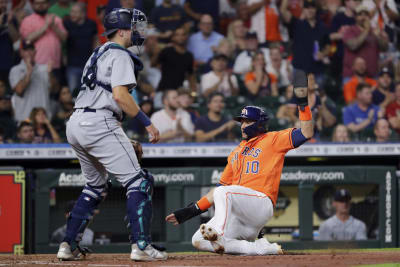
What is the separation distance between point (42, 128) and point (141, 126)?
1.38 m

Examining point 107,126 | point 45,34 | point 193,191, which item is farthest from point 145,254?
point 45,34

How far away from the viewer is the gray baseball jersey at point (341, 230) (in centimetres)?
1062

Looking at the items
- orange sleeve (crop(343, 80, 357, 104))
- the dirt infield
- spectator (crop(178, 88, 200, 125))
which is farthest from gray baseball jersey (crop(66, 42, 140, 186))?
orange sleeve (crop(343, 80, 357, 104))

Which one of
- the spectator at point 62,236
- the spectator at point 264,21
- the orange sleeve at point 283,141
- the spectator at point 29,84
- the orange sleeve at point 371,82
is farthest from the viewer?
the spectator at point 264,21

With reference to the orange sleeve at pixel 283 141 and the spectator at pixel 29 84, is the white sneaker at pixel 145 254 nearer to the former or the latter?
the orange sleeve at pixel 283 141

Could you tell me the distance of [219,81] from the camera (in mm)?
11961

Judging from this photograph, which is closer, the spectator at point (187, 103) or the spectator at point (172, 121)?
the spectator at point (172, 121)

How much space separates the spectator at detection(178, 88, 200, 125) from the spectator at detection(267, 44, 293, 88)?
147cm

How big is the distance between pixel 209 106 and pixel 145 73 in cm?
135

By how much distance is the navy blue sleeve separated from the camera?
6522mm

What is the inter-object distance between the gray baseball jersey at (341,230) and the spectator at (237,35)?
3324 mm

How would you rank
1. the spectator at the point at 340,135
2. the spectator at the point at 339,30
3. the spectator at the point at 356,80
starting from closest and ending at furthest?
the spectator at the point at 340,135 < the spectator at the point at 356,80 < the spectator at the point at 339,30

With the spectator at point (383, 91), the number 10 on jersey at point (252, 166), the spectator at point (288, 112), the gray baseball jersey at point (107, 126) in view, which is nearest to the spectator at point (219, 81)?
the spectator at point (288, 112)

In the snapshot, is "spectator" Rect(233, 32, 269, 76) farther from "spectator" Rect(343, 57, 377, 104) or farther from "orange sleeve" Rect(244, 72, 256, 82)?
"spectator" Rect(343, 57, 377, 104)
